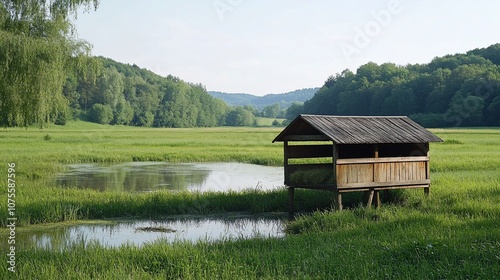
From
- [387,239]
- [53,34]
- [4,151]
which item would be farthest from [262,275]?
[4,151]

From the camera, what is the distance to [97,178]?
29.3 metres

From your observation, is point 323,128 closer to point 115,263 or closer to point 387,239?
point 387,239

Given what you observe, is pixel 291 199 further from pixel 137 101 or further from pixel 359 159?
pixel 137 101

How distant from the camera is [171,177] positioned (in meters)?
30.7

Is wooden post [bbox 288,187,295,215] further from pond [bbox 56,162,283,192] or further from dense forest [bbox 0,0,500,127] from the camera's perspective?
dense forest [bbox 0,0,500,127]

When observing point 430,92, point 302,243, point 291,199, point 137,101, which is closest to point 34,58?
point 291,199

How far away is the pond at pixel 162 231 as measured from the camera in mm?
13984

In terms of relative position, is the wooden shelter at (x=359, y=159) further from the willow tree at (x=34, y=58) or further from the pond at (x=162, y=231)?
the willow tree at (x=34, y=58)

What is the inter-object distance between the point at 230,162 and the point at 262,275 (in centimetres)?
3143

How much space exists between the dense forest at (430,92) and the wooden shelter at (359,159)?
73629 millimetres

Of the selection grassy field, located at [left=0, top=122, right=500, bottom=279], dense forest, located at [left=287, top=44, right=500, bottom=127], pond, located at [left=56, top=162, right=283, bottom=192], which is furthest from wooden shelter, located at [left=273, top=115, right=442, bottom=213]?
dense forest, located at [left=287, top=44, right=500, bottom=127]

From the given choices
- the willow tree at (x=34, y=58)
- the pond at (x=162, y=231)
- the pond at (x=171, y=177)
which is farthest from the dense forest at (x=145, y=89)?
the pond at (x=162, y=231)

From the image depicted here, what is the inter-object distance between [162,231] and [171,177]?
1519 cm

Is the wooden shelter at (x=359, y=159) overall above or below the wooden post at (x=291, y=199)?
above
